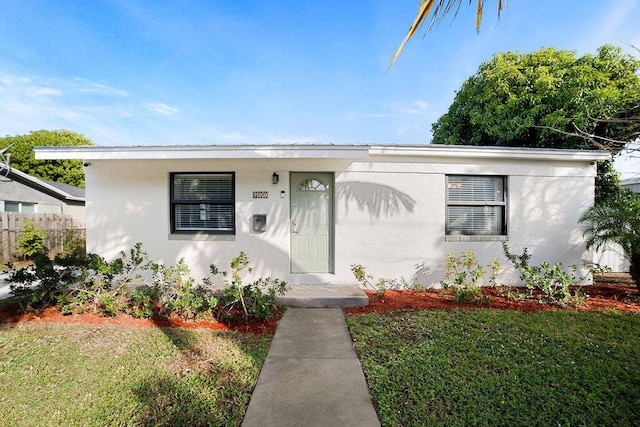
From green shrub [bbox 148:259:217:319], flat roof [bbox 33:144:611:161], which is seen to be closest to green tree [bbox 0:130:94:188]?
flat roof [bbox 33:144:611:161]

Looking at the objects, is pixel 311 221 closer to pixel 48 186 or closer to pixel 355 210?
pixel 355 210

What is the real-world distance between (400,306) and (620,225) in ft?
14.9

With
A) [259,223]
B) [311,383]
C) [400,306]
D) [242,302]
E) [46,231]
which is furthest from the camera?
[46,231]

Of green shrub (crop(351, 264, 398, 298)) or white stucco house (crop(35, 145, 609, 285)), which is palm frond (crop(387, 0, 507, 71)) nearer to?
white stucco house (crop(35, 145, 609, 285))

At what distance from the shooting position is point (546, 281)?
15.8 ft

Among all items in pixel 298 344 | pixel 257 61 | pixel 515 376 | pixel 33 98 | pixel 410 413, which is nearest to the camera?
pixel 410 413

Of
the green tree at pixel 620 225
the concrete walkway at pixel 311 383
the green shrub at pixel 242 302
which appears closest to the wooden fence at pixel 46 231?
the green shrub at pixel 242 302

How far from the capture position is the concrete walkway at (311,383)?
218 centimetres

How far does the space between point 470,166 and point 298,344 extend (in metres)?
5.07

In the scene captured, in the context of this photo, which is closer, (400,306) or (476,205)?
(400,306)

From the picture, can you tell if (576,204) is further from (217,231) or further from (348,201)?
(217,231)

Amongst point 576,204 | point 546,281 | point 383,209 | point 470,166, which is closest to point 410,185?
point 383,209

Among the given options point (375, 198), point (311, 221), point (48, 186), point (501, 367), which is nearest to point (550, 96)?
point (375, 198)

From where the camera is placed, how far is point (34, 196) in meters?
13.1
